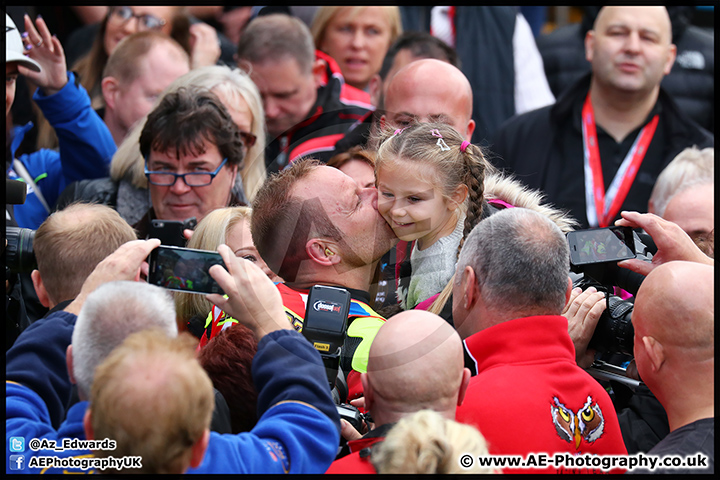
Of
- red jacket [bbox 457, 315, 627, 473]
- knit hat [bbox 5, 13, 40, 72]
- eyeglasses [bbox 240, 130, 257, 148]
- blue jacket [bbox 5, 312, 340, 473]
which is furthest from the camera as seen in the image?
eyeglasses [bbox 240, 130, 257, 148]

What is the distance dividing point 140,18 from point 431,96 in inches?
113

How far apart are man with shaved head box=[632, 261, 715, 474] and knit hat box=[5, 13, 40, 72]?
9.41ft

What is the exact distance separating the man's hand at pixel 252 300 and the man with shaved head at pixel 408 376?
0.32 metres

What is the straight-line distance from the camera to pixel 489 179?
3.29 meters

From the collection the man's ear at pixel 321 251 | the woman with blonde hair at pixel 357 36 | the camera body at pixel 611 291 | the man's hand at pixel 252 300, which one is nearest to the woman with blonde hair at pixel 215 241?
the man's ear at pixel 321 251

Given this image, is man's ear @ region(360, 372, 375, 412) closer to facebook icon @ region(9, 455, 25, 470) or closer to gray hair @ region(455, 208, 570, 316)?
gray hair @ region(455, 208, 570, 316)

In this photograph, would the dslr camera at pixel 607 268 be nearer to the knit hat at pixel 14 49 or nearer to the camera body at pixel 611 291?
the camera body at pixel 611 291

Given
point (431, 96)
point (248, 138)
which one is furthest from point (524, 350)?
point (248, 138)

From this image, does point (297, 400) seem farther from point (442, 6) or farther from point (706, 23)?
point (706, 23)

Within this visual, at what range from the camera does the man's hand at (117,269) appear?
7.60 feet

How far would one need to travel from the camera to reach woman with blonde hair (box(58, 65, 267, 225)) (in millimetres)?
3977

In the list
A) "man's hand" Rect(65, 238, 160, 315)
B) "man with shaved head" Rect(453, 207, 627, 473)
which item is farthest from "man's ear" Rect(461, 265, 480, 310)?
"man's hand" Rect(65, 238, 160, 315)

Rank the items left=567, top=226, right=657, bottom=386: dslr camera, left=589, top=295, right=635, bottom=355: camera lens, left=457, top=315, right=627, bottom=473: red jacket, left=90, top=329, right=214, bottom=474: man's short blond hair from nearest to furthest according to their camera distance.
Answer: left=90, top=329, right=214, bottom=474: man's short blond hair < left=457, top=315, right=627, bottom=473: red jacket < left=589, top=295, right=635, bottom=355: camera lens < left=567, top=226, right=657, bottom=386: dslr camera

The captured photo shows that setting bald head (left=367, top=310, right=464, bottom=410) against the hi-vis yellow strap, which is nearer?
bald head (left=367, top=310, right=464, bottom=410)
